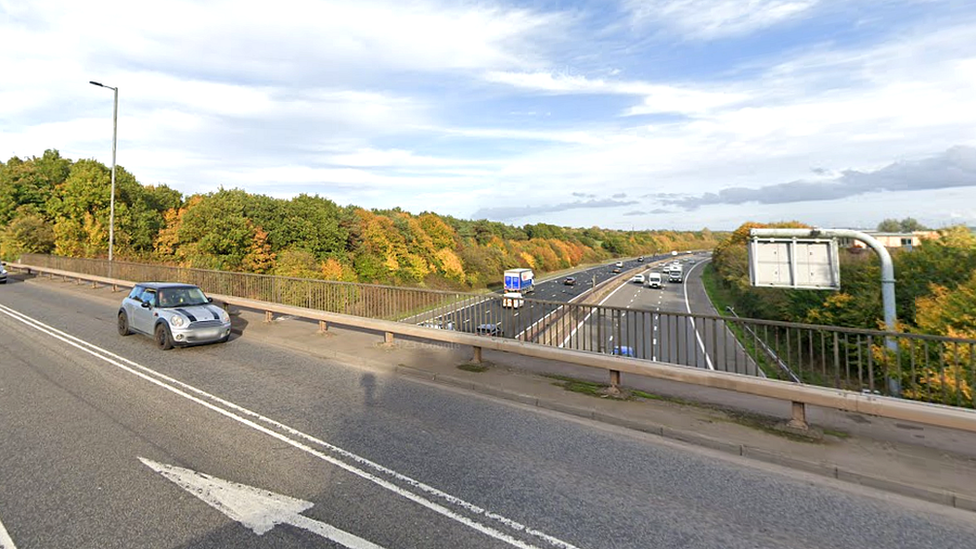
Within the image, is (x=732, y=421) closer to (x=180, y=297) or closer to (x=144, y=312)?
(x=180, y=297)

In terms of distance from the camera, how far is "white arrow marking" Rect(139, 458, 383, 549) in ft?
12.4

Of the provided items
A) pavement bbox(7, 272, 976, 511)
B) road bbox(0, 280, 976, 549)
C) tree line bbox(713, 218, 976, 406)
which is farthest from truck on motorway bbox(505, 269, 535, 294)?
road bbox(0, 280, 976, 549)

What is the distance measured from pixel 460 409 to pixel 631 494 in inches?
120

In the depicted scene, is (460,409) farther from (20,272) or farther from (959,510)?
(20,272)

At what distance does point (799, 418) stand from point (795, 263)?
14.8 feet

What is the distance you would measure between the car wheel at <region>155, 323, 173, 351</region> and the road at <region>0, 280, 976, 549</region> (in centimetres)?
293

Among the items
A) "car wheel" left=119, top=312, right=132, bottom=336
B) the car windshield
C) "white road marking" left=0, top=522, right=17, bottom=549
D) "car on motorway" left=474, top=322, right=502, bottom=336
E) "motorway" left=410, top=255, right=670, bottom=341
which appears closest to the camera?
"white road marking" left=0, top=522, right=17, bottom=549

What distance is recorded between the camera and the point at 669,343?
7250mm

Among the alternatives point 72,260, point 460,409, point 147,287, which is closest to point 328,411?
point 460,409

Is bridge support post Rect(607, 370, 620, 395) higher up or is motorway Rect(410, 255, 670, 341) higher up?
motorway Rect(410, 255, 670, 341)

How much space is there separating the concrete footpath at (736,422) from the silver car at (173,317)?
3462 millimetres

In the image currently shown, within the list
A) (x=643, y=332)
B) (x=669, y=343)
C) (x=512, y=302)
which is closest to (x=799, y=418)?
(x=669, y=343)

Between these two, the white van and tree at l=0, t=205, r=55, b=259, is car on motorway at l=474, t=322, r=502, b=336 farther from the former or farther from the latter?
tree at l=0, t=205, r=55, b=259

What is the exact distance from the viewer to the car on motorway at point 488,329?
9.10 meters
